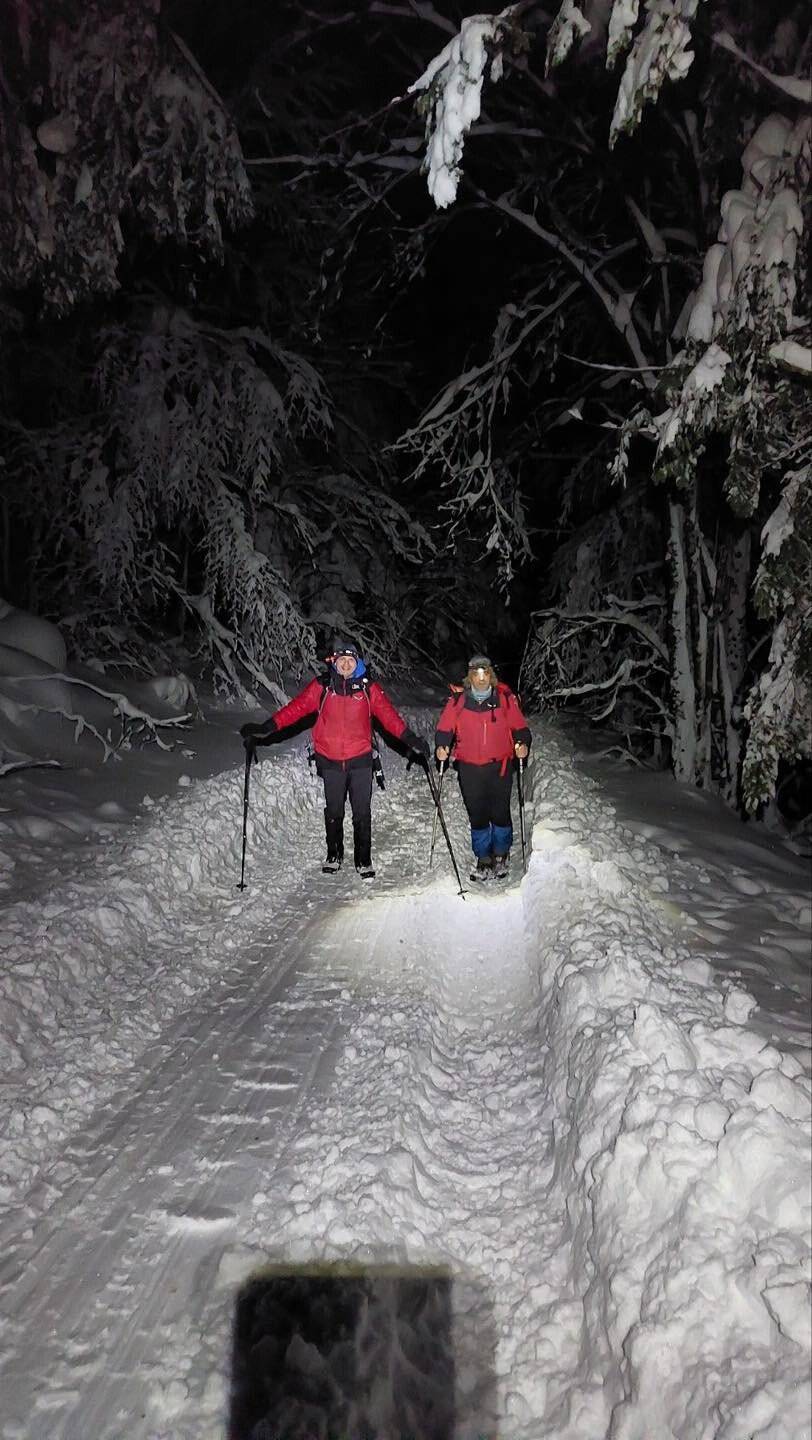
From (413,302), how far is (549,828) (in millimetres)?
16906

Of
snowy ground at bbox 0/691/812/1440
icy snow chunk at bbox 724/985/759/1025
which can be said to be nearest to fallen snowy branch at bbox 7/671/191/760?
snowy ground at bbox 0/691/812/1440

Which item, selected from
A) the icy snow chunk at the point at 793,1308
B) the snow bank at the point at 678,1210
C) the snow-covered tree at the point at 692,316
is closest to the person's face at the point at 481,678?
the snow-covered tree at the point at 692,316

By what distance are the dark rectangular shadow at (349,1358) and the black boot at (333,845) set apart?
17.4ft

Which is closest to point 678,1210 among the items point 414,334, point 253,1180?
point 253,1180

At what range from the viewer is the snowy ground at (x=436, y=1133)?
263 cm

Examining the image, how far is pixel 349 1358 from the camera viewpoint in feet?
9.26

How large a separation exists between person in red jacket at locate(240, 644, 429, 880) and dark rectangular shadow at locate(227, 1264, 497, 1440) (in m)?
5.19

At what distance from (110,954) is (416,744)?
12.4ft

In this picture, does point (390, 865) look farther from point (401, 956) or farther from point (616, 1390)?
point (616, 1390)

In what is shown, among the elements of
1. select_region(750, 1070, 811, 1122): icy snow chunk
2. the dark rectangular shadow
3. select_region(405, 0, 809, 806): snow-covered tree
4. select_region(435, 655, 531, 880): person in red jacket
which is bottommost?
the dark rectangular shadow

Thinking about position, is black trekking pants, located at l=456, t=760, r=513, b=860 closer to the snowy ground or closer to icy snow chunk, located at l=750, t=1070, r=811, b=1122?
the snowy ground

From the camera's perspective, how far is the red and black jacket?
8109 millimetres

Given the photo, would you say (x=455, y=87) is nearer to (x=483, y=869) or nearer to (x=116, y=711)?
(x=483, y=869)

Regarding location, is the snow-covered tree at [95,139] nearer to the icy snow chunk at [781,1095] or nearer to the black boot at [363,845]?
the black boot at [363,845]
